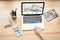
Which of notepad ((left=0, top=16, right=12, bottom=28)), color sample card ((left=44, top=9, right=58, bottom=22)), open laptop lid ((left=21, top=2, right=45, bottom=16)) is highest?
open laptop lid ((left=21, top=2, right=45, bottom=16))

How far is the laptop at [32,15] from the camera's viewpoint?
175 cm

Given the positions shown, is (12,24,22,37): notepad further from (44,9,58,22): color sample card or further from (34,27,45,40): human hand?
(44,9,58,22): color sample card

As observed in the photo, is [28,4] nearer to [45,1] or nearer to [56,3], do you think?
[45,1]

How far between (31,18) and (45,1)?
0.29m

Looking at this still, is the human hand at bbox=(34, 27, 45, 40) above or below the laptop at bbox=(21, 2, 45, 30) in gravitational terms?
below

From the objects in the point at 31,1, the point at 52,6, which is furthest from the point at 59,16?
the point at 31,1

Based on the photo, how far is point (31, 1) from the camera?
1776 millimetres

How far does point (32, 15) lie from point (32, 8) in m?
0.09

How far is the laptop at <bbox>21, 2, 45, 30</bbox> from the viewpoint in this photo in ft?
5.75

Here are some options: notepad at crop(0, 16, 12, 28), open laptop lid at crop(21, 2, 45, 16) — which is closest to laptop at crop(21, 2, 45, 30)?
open laptop lid at crop(21, 2, 45, 16)

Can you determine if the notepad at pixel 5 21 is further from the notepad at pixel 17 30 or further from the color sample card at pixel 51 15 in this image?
the color sample card at pixel 51 15

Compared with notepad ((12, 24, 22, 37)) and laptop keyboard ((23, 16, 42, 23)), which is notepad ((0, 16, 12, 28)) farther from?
laptop keyboard ((23, 16, 42, 23))

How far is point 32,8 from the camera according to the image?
177cm

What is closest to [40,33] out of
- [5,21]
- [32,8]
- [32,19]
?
[32,19]
